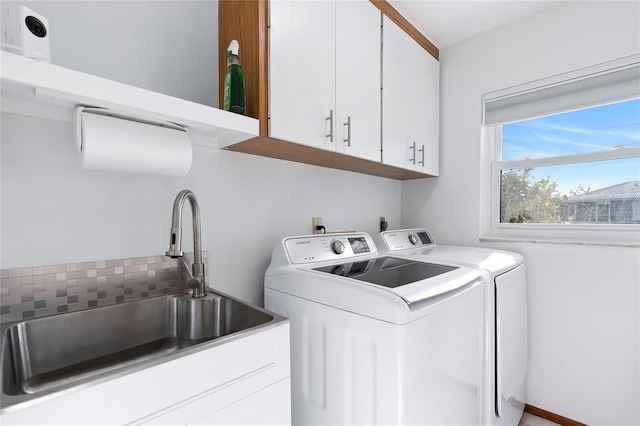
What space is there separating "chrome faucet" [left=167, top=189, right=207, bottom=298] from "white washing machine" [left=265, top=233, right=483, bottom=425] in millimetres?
342

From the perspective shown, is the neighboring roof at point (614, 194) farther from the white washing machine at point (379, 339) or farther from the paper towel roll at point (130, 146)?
the paper towel roll at point (130, 146)

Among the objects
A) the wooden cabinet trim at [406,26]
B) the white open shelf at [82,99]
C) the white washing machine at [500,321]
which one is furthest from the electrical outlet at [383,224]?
the white open shelf at [82,99]

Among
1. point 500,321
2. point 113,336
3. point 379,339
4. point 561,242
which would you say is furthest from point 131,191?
point 561,242

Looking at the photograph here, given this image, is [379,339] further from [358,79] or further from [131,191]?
[358,79]

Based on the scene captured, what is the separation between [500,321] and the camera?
141 centimetres

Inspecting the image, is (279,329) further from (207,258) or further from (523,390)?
(523,390)

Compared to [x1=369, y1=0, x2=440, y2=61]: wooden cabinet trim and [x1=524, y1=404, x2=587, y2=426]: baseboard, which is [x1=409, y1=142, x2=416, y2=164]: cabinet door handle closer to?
[x1=369, y1=0, x2=440, y2=61]: wooden cabinet trim

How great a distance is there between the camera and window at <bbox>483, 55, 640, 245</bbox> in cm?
171

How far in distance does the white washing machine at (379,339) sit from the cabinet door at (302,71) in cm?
53

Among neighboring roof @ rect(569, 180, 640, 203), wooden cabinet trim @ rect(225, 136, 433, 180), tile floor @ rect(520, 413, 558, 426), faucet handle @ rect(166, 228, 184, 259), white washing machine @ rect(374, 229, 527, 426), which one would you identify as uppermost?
wooden cabinet trim @ rect(225, 136, 433, 180)

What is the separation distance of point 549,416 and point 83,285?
2.61m

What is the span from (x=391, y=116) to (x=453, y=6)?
78cm

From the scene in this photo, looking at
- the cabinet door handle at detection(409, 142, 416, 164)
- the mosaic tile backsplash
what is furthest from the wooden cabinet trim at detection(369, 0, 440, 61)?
the mosaic tile backsplash

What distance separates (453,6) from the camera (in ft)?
5.92
